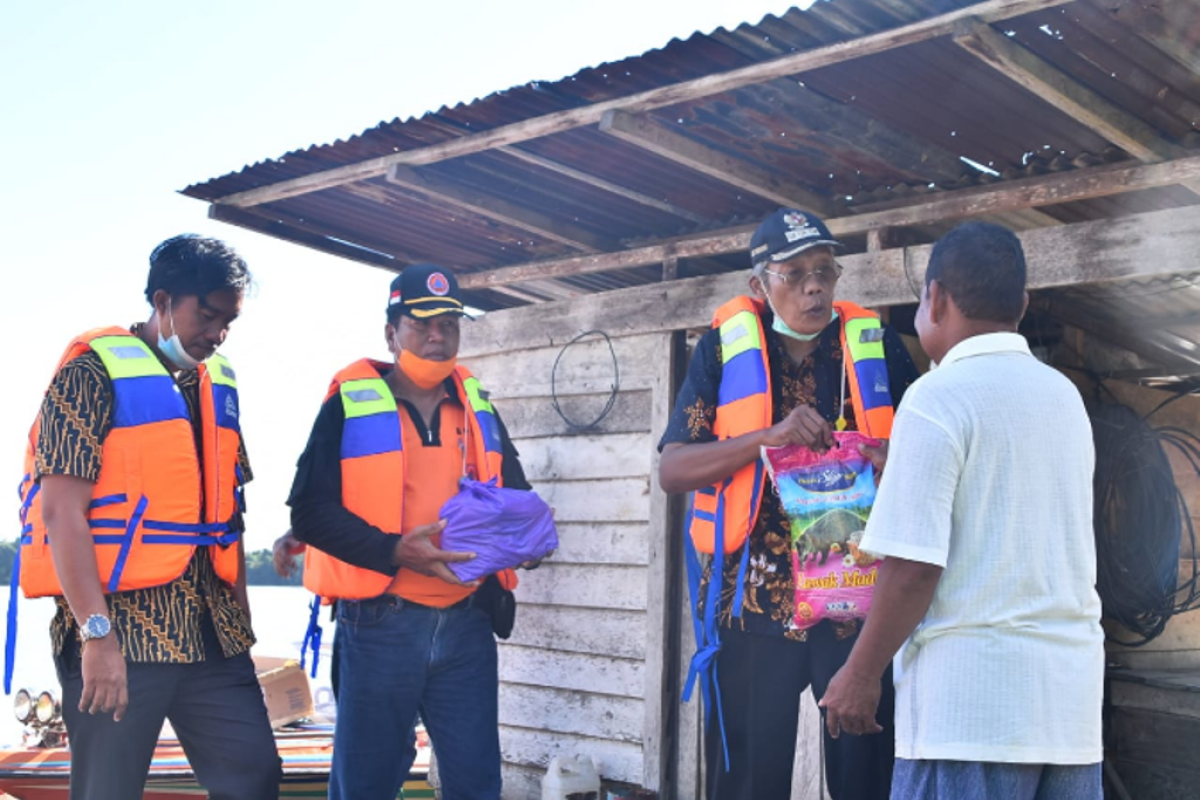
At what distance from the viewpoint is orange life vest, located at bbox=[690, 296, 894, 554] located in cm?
349

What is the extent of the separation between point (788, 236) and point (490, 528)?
4.61 feet

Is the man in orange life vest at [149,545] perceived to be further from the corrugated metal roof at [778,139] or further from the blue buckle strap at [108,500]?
the corrugated metal roof at [778,139]

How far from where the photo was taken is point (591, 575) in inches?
233

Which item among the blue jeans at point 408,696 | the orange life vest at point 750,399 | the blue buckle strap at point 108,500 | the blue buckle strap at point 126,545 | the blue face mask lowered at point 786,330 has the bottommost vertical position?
the blue jeans at point 408,696

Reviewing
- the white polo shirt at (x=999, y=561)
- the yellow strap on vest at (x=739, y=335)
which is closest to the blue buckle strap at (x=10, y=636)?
the yellow strap on vest at (x=739, y=335)

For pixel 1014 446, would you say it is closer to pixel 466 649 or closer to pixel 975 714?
pixel 975 714

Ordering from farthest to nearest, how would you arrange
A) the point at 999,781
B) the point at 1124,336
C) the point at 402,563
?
the point at 1124,336 < the point at 402,563 < the point at 999,781

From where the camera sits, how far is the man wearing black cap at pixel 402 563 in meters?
4.14

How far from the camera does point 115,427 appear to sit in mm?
3518

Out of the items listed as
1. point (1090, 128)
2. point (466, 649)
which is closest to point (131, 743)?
point (466, 649)

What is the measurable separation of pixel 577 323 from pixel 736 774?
3.04 metres

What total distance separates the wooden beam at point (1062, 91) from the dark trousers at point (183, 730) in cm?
292

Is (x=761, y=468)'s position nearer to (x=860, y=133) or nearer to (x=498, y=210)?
(x=860, y=133)

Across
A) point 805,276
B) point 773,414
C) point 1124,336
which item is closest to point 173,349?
point 773,414
